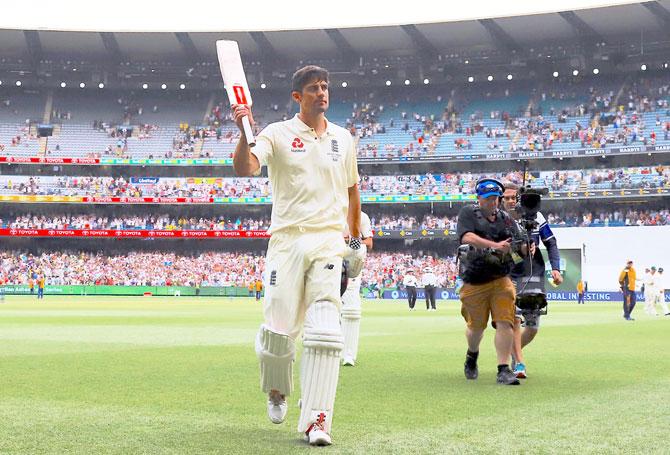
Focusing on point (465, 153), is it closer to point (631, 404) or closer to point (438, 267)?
point (438, 267)

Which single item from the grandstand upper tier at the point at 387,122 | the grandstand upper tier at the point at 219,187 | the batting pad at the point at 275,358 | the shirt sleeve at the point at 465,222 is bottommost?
the batting pad at the point at 275,358

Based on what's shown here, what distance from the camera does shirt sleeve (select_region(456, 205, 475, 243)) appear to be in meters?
9.30

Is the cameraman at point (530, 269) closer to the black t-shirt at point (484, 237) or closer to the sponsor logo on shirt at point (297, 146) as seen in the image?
the black t-shirt at point (484, 237)

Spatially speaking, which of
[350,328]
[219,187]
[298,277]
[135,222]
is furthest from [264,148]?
[135,222]

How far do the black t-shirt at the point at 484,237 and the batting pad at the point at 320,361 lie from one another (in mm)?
3853

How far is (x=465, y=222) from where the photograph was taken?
9.34 m

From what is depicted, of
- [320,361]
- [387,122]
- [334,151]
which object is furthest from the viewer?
[387,122]

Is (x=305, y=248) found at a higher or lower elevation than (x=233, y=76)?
lower

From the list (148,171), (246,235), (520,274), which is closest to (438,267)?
(246,235)

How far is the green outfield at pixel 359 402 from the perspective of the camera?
5453mm

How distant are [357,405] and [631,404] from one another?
239 cm

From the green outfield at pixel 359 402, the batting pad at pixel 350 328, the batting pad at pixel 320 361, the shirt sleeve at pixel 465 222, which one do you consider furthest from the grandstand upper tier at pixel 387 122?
the batting pad at pixel 320 361

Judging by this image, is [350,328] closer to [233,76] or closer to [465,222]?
[465,222]

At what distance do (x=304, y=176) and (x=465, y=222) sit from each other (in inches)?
150
